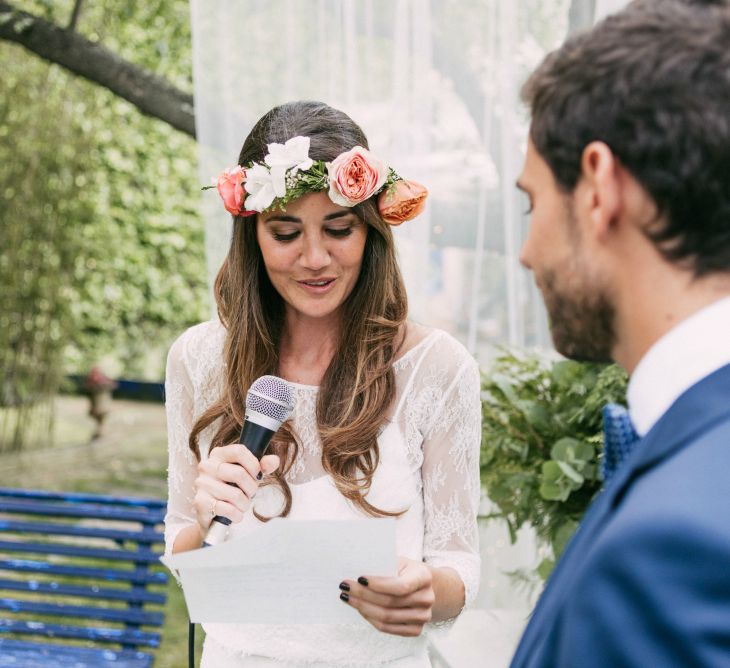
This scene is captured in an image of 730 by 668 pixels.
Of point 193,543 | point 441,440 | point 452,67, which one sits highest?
point 452,67

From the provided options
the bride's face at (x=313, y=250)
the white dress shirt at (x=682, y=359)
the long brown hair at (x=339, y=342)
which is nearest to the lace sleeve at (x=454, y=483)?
the long brown hair at (x=339, y=342)

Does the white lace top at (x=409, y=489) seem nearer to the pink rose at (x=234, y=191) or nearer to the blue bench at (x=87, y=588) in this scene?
the pink rose at (x=234, y=191)

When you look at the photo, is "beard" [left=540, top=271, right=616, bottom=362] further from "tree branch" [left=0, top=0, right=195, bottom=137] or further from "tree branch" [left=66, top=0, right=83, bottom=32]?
"tree branch" [left=66, top=0, right=83, bottom=32]

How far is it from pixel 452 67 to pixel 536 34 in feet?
0.97

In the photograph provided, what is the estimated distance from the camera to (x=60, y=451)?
7.31 metres

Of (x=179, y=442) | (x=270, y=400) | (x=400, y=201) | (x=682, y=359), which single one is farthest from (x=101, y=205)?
(x=682, y=359)

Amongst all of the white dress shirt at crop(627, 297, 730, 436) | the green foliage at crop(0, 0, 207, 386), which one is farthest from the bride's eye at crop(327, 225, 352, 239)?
the green foliage at crop(0, 0, 207, 386)

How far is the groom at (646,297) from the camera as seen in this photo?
0.76m

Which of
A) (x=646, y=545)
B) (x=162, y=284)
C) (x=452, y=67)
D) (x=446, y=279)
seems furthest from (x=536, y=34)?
(x=162, y=284)

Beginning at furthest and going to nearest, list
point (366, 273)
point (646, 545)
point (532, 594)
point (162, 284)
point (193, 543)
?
point (162, 284)
point (532, 594)
point (366, 273)
point (193, 543)
point (646, 545)

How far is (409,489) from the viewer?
1.97 metres

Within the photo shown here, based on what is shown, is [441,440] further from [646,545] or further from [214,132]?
[214,132]

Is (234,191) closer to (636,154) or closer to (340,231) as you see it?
(340,231)

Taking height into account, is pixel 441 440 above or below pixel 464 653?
above
